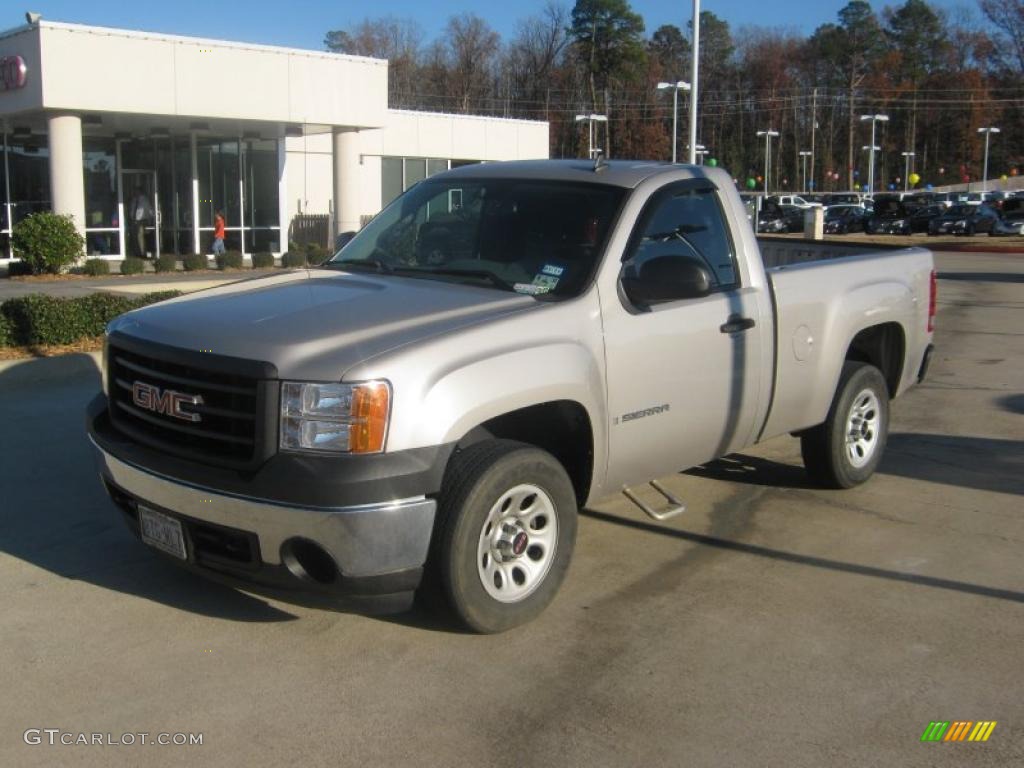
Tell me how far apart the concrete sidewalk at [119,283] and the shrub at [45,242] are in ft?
1.83

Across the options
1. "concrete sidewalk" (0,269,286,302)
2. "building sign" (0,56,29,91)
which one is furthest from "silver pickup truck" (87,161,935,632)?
"building sign" (0,56,29,91)

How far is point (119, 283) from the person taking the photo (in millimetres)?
23156

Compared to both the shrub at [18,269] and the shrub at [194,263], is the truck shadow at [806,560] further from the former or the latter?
the shrub at [194,263]

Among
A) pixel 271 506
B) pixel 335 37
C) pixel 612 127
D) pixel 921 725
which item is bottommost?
pixel 921 725

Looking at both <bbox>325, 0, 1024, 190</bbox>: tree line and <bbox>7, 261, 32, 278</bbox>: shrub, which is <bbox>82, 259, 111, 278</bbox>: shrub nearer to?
<bbox>7, 261, 32, 278</bbox>: shrub

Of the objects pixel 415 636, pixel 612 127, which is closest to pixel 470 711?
pixel 415 636

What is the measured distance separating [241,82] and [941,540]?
→ 24541 millimetres

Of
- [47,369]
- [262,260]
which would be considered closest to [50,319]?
[47,369]

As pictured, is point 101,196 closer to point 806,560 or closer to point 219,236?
point 219,236

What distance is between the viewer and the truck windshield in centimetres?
507

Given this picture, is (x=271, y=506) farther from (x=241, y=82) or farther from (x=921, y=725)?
(x=241, y=82)

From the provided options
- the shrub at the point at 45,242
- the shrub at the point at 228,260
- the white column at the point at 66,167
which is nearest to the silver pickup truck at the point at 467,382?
the shrub at the point at 45,242

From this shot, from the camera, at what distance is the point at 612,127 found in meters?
88.6

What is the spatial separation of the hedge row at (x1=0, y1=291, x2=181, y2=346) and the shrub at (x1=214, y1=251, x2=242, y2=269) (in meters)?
16.1
